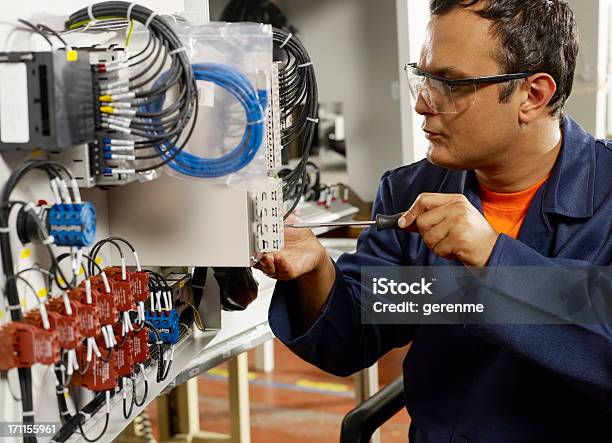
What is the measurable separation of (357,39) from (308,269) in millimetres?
1620

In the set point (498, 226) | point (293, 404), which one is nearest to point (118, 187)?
point (498, 226)

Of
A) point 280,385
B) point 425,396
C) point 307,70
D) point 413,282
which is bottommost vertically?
point 280,385

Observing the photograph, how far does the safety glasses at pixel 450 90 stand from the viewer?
1245 mm

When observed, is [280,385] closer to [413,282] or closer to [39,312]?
[413,282]

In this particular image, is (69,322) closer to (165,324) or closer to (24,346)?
(24,346)

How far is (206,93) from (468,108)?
47 cm

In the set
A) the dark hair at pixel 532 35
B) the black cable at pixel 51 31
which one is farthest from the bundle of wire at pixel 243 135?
the dark hair at pixel 532 35

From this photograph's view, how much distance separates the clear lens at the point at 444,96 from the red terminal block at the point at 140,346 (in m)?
0.59

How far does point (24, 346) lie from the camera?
789 millimetres

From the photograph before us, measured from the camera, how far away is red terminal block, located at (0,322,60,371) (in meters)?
0.79

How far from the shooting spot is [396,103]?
2.70 metres

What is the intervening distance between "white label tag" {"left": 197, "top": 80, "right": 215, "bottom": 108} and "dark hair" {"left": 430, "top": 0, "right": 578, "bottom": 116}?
1.57 feet

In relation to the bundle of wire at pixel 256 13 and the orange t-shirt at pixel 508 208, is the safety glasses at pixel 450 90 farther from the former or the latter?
the bundle of wire at pixel 256 13

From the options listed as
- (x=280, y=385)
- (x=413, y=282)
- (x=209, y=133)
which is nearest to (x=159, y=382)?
(x=209, y=133)
